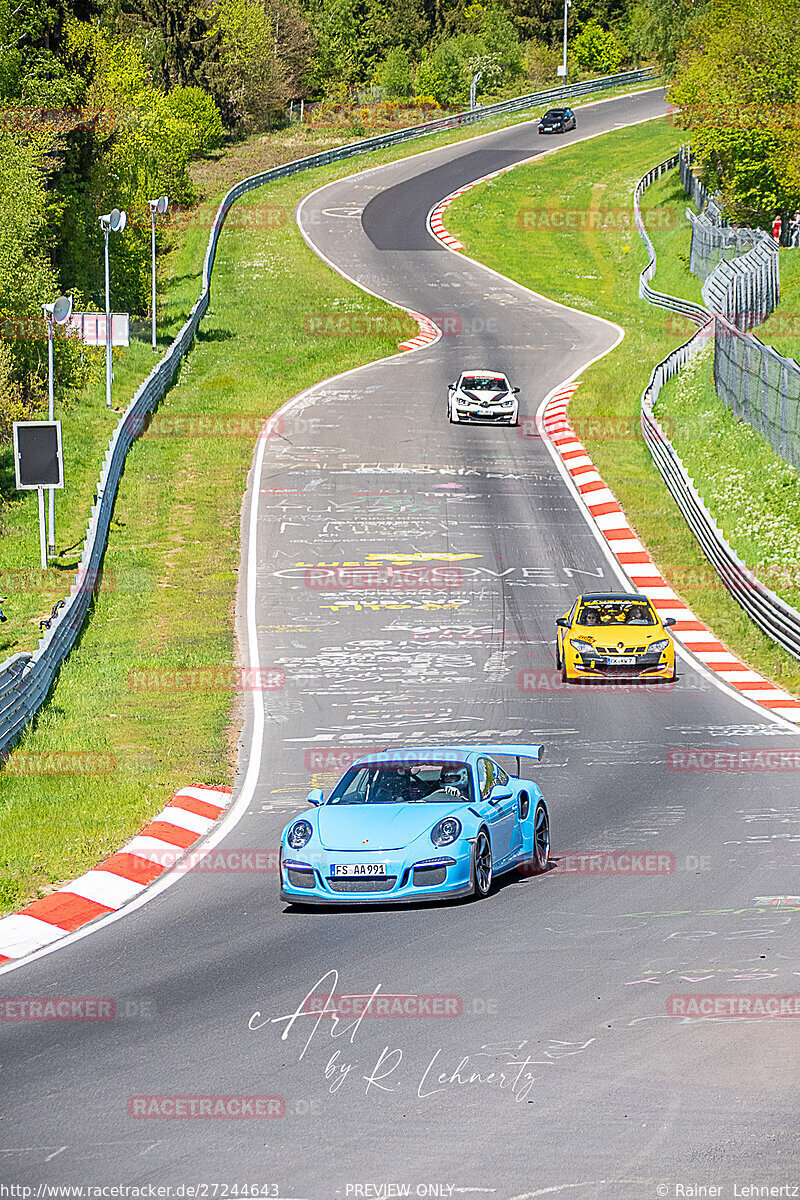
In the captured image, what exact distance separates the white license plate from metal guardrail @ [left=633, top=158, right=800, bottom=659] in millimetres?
14827

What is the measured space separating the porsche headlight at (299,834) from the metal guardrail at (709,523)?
48.0ft

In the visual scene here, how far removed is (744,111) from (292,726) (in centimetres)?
4527

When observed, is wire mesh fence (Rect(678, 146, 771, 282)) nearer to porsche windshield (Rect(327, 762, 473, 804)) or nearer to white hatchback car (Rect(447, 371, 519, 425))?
white hatchback car (Rect(447, 371, 519, 425))

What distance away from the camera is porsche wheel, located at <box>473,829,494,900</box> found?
491 inches

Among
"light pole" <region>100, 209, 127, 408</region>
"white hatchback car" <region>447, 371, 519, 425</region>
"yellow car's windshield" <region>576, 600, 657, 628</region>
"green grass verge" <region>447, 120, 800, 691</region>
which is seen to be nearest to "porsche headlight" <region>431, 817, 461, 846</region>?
"yellow car's windshield" <region>576, 600, 657, 628</region>

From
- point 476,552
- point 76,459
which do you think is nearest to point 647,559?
point 476,552

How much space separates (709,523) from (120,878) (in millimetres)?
20019

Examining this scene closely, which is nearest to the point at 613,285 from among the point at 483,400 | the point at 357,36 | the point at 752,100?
the point at 752,100

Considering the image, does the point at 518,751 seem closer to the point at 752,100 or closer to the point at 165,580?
the point at 165,580

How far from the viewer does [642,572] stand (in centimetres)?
3106

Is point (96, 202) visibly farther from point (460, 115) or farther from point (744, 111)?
point (460, 115)

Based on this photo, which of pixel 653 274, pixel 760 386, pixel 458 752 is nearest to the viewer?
pixel 458 752

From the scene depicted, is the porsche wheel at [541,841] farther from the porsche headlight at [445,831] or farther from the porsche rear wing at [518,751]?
the porsche headlight at [445,831]

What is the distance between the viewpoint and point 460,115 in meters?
98.9
